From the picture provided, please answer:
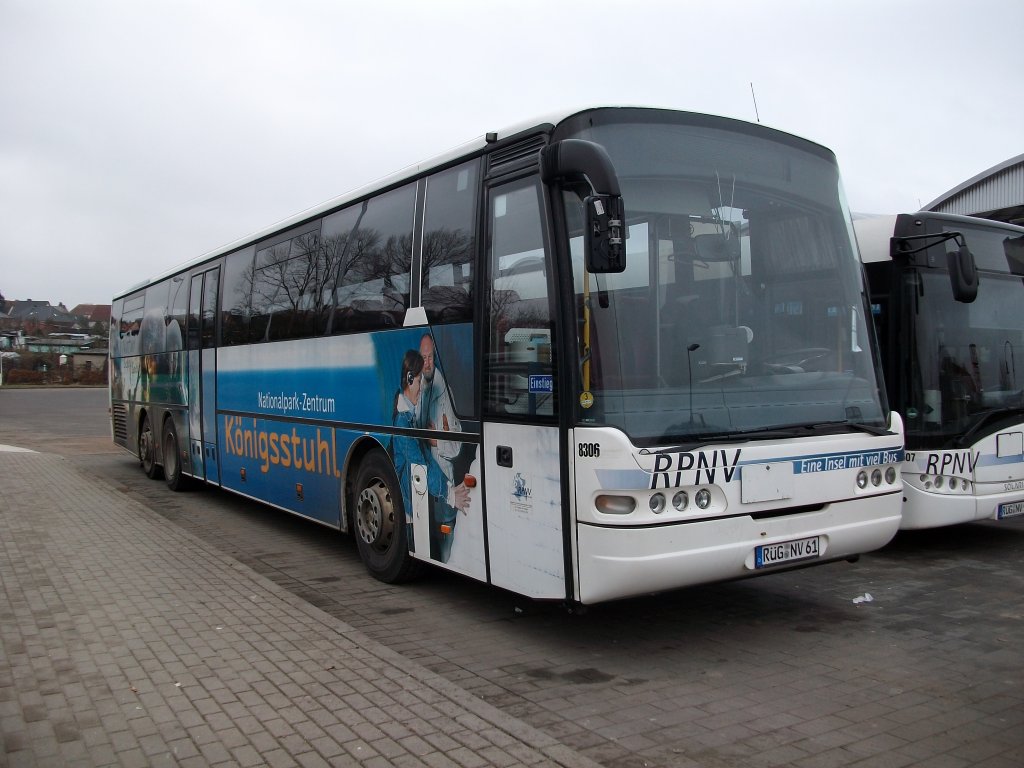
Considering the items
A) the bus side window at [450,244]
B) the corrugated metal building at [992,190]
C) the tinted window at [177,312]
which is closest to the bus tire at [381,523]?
the bus side window at [450,244]

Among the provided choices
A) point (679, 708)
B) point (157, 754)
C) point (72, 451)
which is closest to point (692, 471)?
point (679, 708)

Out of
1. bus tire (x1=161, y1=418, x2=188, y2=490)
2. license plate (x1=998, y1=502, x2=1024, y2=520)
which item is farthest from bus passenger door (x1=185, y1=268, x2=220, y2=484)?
license plate (x1=998, y1=502, x2=1024, y2=520)

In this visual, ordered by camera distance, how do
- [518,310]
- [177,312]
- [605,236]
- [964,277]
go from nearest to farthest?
[605,236] → [518,310] → [964,277] → [177,312]

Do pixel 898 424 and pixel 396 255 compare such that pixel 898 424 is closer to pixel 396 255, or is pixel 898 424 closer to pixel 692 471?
pixel 692 471

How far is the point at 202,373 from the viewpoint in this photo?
12148mm

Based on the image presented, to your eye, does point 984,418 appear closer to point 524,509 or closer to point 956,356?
point 956,356

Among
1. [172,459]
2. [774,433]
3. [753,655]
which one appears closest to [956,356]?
[774,433]

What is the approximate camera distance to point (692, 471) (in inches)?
199

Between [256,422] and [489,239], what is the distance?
207 inches

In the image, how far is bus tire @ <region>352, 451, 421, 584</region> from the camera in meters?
7.24

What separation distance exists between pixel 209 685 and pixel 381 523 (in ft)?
8.55

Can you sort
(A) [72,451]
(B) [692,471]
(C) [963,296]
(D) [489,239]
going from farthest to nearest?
(A) [72,451] → (C) [963,296] → (D) [489,239] → (B) [692,471]

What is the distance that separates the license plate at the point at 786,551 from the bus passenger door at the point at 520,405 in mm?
1195

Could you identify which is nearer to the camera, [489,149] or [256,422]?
[489,149]
